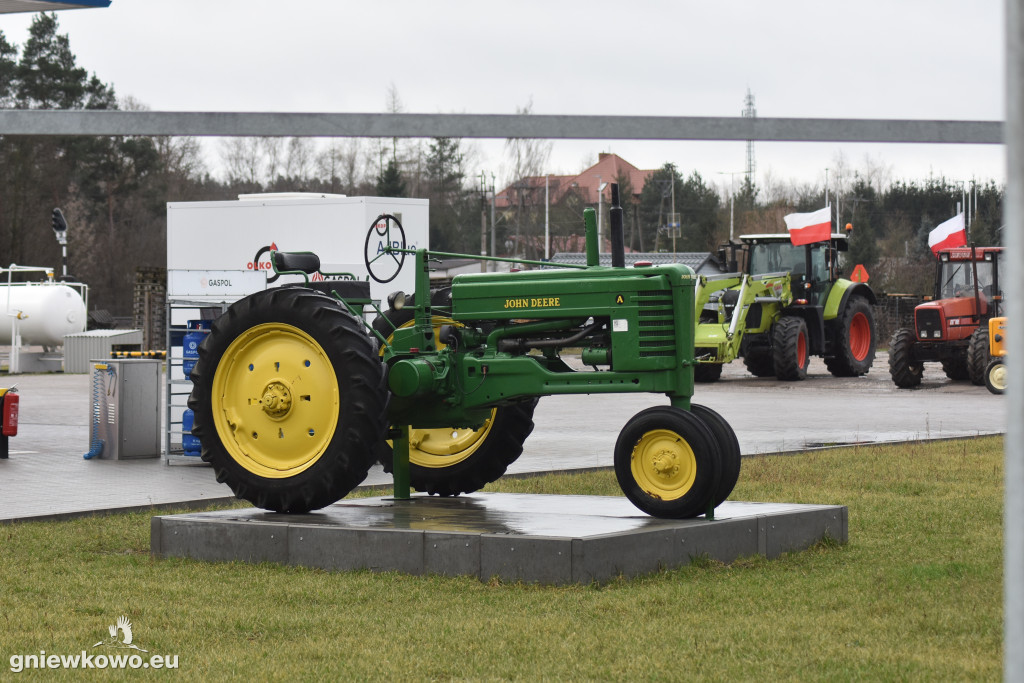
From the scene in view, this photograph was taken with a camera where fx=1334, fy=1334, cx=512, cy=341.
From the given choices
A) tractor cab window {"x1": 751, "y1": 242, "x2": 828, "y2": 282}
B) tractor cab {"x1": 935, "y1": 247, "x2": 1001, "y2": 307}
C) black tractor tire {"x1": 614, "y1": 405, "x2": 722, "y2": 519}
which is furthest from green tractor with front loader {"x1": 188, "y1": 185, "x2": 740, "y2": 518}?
tractor cab window {"x1": 751, "y1": 242, "x2": 828, "y2": 282}

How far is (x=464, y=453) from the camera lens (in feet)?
27.7

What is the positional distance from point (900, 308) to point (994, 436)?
30850mm

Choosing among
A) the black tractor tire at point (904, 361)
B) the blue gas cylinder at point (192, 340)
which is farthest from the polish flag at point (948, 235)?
the blue gas cylinder at point (192, 340)

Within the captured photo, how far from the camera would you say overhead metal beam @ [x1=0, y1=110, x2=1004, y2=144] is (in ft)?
5.85

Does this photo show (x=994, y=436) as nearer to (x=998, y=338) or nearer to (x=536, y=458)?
(x=536, y=458)

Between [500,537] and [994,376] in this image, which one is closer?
[500,537]

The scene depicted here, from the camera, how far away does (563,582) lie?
616 centimetres

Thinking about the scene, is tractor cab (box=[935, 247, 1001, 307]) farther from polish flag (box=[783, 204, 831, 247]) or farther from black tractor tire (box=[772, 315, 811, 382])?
black tractor tire (box=[772, 315, 811, 382])

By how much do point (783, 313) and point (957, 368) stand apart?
3.33 metres

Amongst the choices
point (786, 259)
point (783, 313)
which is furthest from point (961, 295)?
point (786, 259)

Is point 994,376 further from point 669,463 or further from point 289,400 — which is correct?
point 289,400

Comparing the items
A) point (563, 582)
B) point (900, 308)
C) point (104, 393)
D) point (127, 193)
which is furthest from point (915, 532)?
point (127, 193)

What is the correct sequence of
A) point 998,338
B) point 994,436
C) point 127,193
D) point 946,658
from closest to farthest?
point 946,658 → point 994,436 → point 998,338 → point 127,193

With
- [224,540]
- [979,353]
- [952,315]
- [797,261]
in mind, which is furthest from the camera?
[797,261]
